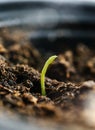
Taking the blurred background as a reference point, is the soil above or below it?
below

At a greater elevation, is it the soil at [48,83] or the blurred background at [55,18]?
the blurred background at [55,18]

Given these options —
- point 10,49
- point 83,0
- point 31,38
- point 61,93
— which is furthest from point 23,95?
point 83,0

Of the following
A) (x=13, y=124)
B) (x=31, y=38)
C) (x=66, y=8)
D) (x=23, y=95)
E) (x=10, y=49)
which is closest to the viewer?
(x=13, y=124)

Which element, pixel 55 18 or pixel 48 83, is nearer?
pixel 48 83

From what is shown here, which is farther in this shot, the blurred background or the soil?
the blurred background

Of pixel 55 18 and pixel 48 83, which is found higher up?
pixel 55 18

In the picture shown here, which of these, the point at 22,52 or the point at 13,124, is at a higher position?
the point at 22,52

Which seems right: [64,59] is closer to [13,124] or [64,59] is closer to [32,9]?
[32,9]

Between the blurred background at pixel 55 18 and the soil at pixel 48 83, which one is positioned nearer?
the soil at pixel 48 83
